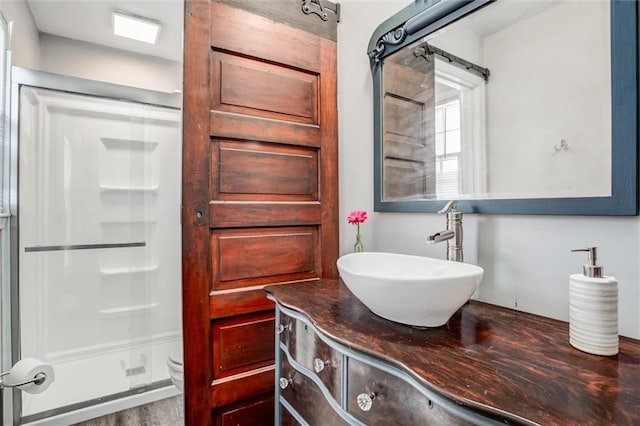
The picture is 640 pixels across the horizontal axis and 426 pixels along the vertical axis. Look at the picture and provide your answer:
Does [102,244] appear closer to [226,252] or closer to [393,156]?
[226,252]

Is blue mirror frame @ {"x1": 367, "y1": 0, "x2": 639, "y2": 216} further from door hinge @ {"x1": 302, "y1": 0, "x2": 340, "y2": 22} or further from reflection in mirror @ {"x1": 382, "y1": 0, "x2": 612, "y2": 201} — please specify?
door hinge @ {"x1": 302, "y1": 0, "x2": 340, "y2": 22}

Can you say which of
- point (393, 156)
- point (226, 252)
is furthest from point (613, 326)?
point (226, 252)

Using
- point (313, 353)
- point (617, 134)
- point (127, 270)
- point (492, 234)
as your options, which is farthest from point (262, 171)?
point (127, 270)

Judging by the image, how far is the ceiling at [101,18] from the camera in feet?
6.21

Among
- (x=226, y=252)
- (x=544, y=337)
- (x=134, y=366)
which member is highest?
(x=226, y=252)

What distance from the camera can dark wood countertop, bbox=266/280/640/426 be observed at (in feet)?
1.41

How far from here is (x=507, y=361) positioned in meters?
0.57

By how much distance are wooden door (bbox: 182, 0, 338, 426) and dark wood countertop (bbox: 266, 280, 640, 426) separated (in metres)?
0.43

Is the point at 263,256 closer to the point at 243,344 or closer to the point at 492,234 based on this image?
the point at 243,344

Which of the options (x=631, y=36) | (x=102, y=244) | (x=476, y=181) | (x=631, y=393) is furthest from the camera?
(x=102, y=244)

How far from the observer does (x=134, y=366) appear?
6.39 feet

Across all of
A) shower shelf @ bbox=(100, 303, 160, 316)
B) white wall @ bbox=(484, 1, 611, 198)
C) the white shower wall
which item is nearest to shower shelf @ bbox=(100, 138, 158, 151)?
the white shower wall

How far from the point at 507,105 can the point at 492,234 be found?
386 millimetres

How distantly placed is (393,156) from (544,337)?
2.74 ft
